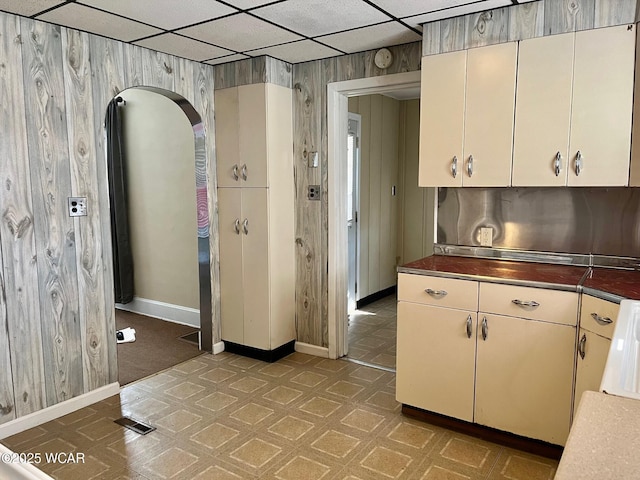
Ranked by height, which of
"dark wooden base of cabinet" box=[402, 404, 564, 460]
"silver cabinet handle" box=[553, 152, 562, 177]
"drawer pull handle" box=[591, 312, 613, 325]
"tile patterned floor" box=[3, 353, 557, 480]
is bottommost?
"tile patterned floor" box=[3, 353, 557, 480]

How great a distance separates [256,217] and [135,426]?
1.64 m

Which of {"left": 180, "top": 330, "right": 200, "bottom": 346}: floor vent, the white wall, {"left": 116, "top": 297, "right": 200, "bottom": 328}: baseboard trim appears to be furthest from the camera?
{"left": 116, "top": 297, "right": 200, "bottom": 328}: baseboard trim

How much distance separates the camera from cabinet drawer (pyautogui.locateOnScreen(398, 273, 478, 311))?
246 centimetres

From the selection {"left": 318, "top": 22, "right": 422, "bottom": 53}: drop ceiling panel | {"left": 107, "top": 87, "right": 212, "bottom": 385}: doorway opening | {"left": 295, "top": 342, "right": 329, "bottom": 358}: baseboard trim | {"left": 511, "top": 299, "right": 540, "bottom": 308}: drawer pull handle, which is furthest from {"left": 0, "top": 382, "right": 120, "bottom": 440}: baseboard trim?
{"left": 318, "top": 22, "right": 422, "bottom": 53}: drop ceiling panel

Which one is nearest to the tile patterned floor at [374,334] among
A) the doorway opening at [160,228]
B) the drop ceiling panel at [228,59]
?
the doorway opening at [160,228]

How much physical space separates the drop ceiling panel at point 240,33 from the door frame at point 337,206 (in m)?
0.63

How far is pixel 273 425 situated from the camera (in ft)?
8.93

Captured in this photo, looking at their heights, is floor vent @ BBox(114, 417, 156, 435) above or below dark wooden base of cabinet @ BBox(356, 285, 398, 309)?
below

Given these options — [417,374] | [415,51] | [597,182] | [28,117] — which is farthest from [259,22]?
[417,374]

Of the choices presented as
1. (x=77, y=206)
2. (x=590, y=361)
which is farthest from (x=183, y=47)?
(x=590, y=361)

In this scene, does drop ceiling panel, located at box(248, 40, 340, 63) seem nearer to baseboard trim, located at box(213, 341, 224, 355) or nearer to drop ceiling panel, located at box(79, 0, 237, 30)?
drop ceiling panel, located at box(79, 0, 237, 30)

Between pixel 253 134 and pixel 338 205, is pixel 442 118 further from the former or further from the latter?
pixel 253 134

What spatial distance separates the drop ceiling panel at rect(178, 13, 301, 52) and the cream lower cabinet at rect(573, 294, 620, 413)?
2.24 meters

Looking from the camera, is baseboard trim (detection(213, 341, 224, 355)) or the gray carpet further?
baseboard trim (detection(213, 341, 224, 355))
